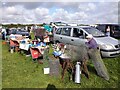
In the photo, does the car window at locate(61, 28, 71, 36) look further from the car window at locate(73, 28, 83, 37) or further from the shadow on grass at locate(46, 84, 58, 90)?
the shadow on grass at locate(46, 84, 58, 90)

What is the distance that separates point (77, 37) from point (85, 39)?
0.76 m

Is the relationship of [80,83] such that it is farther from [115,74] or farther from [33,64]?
[33,64]

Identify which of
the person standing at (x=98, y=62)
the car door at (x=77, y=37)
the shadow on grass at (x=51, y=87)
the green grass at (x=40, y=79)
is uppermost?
the car door at (x=77, y=37)

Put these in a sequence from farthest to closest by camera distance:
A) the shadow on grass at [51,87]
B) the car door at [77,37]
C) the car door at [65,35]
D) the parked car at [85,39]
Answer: the car door at [65,35] < the car door at [77,37] < the parked car at [85,39] < the shadow on grass at [51,87]

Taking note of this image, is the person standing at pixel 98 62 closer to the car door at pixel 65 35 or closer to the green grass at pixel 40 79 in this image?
the green grass at pixel 40 79

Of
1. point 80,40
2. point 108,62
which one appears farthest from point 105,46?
point 80,40

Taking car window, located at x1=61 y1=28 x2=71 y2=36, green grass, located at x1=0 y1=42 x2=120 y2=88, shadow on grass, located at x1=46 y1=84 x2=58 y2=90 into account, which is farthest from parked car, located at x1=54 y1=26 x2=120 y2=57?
shadow on grass, located at x1=46 y1=84 x2=58 y2=90

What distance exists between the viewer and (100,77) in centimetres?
745

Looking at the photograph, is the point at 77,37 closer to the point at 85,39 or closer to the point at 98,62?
the point at 85,39

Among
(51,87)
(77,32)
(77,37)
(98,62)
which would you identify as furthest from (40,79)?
(77,32)

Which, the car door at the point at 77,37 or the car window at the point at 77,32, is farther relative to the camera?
the car window at the point at 77,32

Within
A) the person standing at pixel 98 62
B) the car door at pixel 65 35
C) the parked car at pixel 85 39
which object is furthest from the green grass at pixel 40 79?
the car door at pixel 65 35

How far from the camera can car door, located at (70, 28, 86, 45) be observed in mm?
11163

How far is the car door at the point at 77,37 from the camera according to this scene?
36.6 ft
